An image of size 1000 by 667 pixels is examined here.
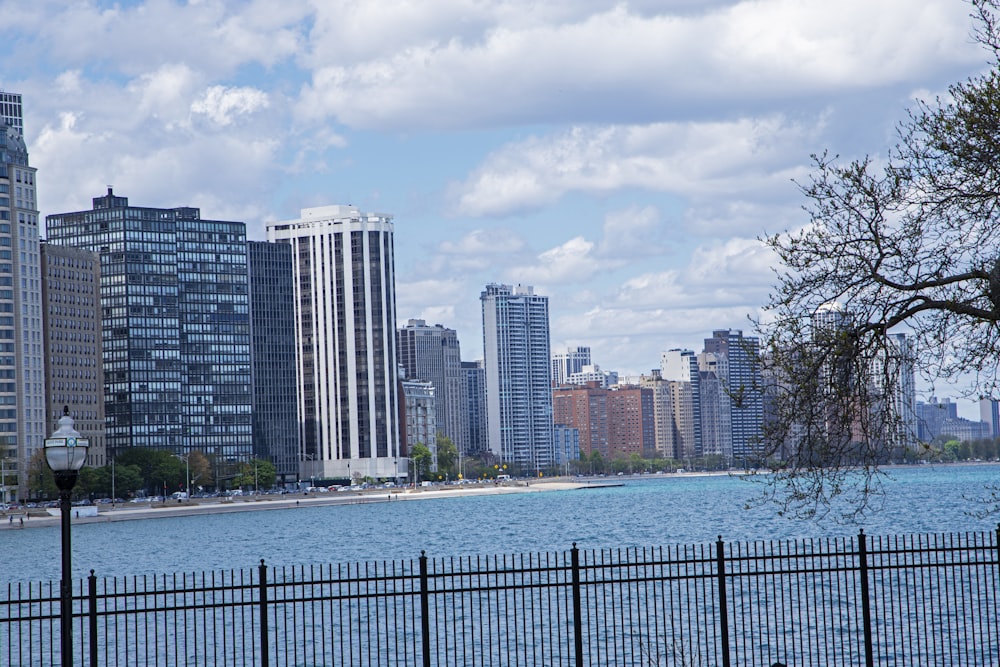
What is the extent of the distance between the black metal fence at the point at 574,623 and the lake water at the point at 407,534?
25.6 meters

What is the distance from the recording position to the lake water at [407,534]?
84.8 metres

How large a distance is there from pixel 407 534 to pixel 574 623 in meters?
92.1

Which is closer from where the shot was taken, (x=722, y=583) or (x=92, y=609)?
(x=92, y=609)

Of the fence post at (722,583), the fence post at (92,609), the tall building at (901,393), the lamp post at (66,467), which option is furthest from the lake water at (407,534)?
the tall building at (901,393)

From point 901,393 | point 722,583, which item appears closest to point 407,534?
point 722,583

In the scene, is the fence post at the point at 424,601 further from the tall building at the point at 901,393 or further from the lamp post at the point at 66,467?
the tall building at the point at 901,393

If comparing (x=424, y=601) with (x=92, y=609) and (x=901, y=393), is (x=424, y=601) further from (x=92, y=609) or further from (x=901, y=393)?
(x=901, y=393)

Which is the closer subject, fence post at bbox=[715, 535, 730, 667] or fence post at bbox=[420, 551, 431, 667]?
fence post at bbox=[420, 551, 431, 667]

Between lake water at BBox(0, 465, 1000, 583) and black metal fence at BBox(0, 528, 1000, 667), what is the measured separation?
2560 cm

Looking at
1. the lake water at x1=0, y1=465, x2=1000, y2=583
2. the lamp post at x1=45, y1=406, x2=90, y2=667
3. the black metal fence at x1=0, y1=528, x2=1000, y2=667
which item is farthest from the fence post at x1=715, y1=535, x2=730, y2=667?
the lake water at x1=0, y1=465, x2=1000, y2=583

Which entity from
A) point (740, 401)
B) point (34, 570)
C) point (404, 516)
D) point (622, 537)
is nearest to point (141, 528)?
point (404, 516)

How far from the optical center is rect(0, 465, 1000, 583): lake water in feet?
278

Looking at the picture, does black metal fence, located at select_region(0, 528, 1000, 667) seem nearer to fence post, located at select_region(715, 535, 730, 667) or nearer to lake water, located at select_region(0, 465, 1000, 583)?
fence post, located at select_region(715, 535, 730, 667)

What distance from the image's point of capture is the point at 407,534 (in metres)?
112
